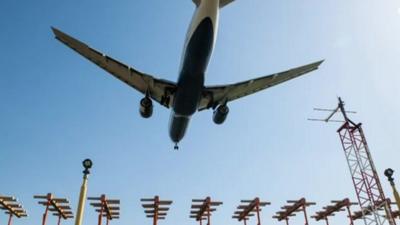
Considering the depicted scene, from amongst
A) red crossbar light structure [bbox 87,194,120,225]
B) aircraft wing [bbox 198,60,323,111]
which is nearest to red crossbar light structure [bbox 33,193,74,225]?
red crossbar light structure [bbox 87,194,120,225]

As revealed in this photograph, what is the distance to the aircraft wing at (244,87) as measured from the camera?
68.9 ft

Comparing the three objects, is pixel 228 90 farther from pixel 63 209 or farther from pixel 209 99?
pixel 63 209

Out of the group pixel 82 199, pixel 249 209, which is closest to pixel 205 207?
pixel 249 209

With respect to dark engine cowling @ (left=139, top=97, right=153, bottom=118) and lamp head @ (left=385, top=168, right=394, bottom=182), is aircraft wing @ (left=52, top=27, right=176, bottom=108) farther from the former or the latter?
lamp head @ (left=385, top=168, right=394, bottom=182)

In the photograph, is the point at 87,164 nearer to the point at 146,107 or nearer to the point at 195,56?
the point at 195,56

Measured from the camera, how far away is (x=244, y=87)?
2180 centimetres

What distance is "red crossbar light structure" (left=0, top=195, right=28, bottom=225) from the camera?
30.6 m

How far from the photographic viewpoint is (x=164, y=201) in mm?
29125

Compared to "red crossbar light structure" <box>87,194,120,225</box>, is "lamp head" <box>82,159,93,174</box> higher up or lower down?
lower down

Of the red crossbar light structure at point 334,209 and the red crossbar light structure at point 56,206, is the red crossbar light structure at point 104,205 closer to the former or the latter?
the red crossbar light structure at point 56,206

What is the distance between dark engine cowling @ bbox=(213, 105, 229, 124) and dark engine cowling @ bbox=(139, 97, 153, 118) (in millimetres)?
3911

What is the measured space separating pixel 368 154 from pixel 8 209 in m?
33.7

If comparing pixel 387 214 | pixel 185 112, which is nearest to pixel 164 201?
pixel 185 112

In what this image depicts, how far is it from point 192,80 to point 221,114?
4045 mm
